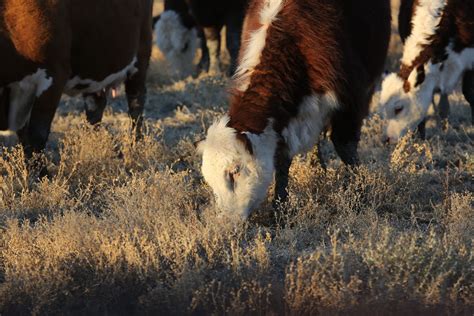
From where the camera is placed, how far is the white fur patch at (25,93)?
8.23 m

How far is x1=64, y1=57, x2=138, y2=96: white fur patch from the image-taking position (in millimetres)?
9031

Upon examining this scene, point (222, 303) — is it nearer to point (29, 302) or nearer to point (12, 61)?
point (29, 302)

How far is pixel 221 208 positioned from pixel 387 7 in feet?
8.15

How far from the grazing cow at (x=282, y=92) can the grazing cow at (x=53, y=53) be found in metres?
1.88

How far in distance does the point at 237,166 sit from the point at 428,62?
159 inches

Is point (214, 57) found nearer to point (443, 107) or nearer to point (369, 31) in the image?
point (443, 107)

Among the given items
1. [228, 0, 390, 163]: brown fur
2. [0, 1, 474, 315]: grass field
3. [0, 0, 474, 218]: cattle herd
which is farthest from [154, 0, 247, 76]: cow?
[228, 0, 390, 163]: brown fur

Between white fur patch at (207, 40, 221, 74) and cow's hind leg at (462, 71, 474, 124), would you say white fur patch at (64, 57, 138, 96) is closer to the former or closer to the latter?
cow's hind leg at (462, 71, 474, 124)

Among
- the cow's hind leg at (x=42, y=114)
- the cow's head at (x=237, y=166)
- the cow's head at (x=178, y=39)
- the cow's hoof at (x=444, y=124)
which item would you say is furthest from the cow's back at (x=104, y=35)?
the cow's head at (x=178, y=39)

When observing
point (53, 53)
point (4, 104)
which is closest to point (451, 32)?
point (53, 53)

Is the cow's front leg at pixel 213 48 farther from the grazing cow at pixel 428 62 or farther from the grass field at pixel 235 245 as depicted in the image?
the grass field at pixel 235 245

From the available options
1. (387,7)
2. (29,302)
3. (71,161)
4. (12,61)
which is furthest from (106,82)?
(29,302)

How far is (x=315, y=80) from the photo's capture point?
6.88 metres

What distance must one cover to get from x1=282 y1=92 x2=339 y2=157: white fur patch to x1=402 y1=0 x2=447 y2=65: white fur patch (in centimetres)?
296
